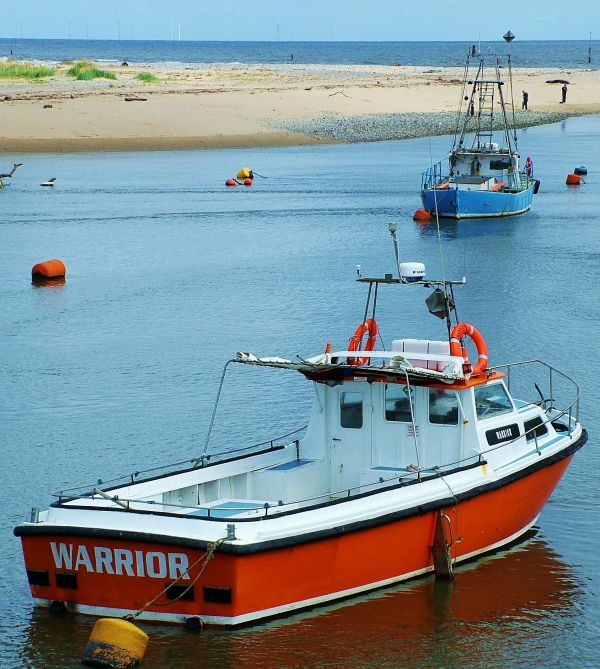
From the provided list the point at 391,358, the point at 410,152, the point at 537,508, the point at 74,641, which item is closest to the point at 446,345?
the point at 391,358

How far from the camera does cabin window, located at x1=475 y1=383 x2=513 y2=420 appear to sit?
13.9 metres

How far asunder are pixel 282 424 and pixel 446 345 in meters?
5.29

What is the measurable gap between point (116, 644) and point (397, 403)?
425 cm

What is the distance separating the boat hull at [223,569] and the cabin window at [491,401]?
1.45 metres

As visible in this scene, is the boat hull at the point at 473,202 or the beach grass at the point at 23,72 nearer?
the boat hull at the point at 473,202

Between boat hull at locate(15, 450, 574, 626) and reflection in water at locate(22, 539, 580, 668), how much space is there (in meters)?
0.16

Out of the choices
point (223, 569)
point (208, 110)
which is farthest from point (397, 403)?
point (208, 110)

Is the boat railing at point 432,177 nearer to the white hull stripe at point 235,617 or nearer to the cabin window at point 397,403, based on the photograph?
the cabin window at point 397,403

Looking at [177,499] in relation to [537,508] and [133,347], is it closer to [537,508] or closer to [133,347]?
[537,508]

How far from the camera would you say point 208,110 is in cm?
6988

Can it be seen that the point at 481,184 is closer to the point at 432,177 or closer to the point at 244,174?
the point at 432,177

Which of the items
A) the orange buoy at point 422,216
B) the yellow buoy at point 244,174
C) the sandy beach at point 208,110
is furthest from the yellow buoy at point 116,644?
the sandy beach at point 208,110

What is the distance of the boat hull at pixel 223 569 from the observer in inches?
450

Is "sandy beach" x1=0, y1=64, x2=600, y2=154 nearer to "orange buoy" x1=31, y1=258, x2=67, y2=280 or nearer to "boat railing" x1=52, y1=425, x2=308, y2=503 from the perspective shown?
"orange buoy" x1=31, y1=258, x2=67, y2=280
